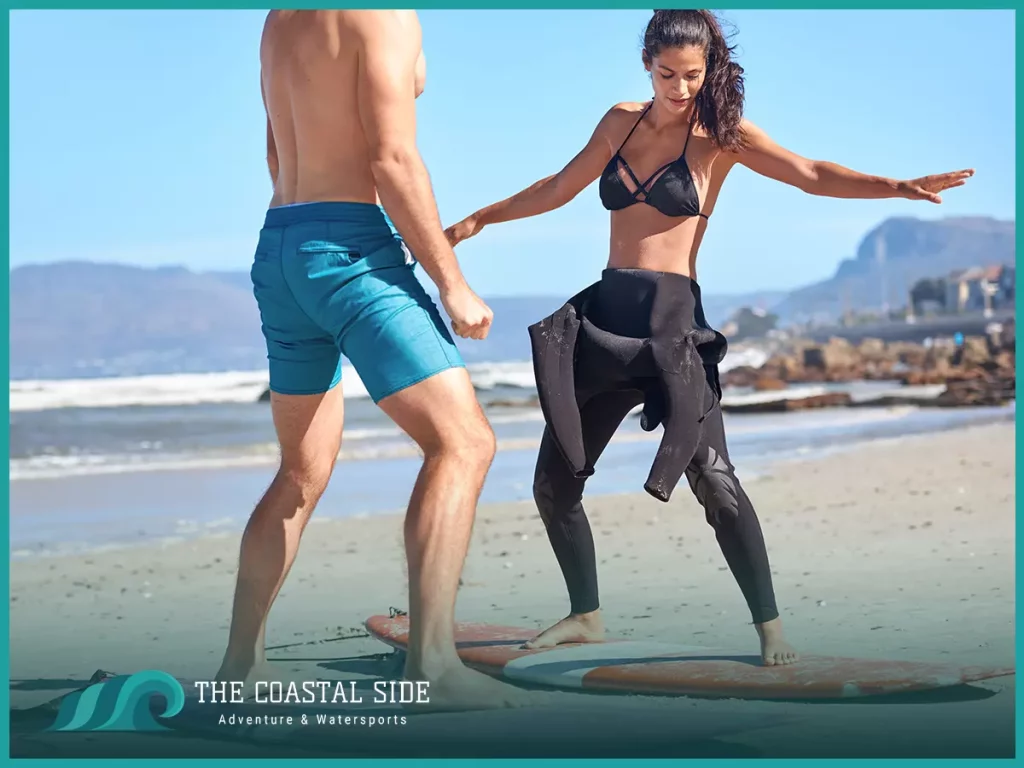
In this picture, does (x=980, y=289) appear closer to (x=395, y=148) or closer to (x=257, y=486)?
(x=257, y=486)

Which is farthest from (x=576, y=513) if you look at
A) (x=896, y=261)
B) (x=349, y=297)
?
(x=896, y=261)

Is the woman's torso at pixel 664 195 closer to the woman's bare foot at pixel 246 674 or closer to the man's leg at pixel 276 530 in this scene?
the man's leg at pixel 276 530

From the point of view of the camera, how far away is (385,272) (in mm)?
3959

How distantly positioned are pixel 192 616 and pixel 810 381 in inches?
914

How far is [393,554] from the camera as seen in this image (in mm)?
7848

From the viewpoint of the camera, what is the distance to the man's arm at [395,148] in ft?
12.7

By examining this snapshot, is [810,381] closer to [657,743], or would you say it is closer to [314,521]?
[314,521]

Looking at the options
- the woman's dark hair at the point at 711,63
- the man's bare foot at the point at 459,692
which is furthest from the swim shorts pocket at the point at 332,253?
the woman's dark hair at the point at 711,63

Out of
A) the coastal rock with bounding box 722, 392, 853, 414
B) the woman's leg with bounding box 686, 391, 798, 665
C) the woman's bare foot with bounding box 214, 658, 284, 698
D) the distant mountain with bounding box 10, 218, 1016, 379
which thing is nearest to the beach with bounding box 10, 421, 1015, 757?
the woman's leg with bounding box 686, 391, 798, 665

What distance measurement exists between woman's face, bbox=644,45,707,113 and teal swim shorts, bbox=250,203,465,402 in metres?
1.07

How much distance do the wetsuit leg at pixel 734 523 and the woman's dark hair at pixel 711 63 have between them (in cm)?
94

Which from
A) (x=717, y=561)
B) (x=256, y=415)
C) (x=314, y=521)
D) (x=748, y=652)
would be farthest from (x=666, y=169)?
(x=256, y=415)

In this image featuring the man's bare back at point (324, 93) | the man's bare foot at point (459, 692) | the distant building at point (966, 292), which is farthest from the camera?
the distant building at point (966, 292)

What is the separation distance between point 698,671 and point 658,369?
939 mm
